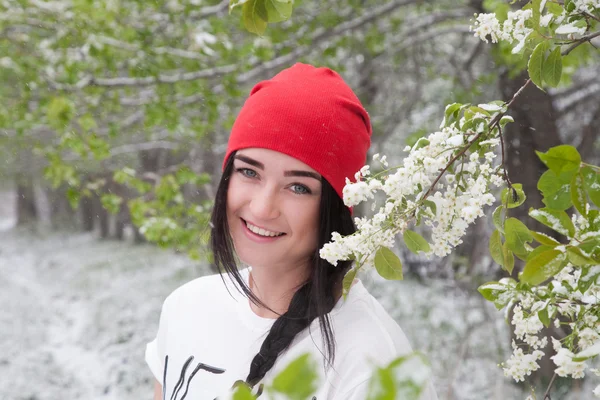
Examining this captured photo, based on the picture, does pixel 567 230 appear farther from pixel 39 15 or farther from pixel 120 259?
pixel 120 259

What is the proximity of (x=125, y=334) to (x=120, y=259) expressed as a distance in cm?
343

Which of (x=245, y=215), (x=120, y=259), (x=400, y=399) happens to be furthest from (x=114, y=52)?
(x=120, y=259)

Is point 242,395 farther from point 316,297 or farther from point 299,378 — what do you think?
point 316,297

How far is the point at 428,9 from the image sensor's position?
5.02 meters

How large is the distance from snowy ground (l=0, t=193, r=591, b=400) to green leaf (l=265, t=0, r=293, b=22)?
4442mm

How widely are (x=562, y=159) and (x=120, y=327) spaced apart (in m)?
7.81

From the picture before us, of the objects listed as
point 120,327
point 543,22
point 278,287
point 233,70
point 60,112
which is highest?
point 543,22

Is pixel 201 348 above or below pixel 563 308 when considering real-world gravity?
below

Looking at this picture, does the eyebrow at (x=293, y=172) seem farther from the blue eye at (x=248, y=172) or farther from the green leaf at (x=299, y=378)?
the green leaf at (x=299, y=378)

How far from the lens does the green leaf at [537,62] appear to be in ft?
3.07

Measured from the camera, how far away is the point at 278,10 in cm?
98

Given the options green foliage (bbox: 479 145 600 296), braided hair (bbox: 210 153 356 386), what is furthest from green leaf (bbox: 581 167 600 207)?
braided hair (bbox: 210 153 356 386)

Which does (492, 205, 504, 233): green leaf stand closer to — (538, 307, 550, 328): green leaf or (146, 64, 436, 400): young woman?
(538, 307, 550, 328): green leaf

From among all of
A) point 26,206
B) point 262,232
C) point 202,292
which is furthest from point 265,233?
point 26,206
